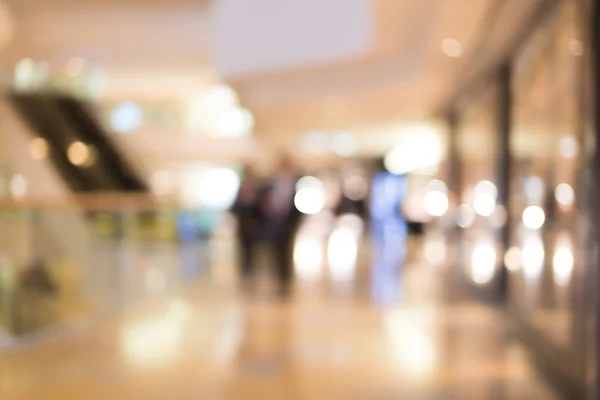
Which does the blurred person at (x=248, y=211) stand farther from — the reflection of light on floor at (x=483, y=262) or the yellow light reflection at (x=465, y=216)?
the yellow light reflection at (x=465, y=216)

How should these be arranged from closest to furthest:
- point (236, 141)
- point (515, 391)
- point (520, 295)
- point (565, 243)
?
point (515, 391) < point (565, 243) < point (520, 295) < point (236, 141)

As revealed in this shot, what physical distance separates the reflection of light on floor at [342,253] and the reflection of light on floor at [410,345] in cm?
440

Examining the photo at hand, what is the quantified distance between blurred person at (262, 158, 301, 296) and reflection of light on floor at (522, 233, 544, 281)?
3.22 meters

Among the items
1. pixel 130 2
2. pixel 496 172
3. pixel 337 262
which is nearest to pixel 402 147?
pixel 337 262

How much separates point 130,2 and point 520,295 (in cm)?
735

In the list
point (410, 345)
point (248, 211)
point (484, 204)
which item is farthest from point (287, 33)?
point (410, 345)

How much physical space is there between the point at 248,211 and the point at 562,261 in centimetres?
512

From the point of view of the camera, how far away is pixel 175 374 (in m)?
5.10

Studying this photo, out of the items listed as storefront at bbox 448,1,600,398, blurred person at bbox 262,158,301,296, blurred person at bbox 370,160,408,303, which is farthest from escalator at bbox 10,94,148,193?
storefront at bbox 448,1,600,398

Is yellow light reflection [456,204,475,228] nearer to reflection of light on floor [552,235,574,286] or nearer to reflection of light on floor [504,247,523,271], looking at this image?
reflection of light on floor [504,247,523,271]

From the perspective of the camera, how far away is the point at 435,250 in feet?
61.3

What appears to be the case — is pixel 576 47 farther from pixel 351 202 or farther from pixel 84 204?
pixel 351 202

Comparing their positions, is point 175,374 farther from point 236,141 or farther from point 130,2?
point 236,141

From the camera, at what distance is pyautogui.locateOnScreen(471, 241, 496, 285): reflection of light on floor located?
9828 millimetres
